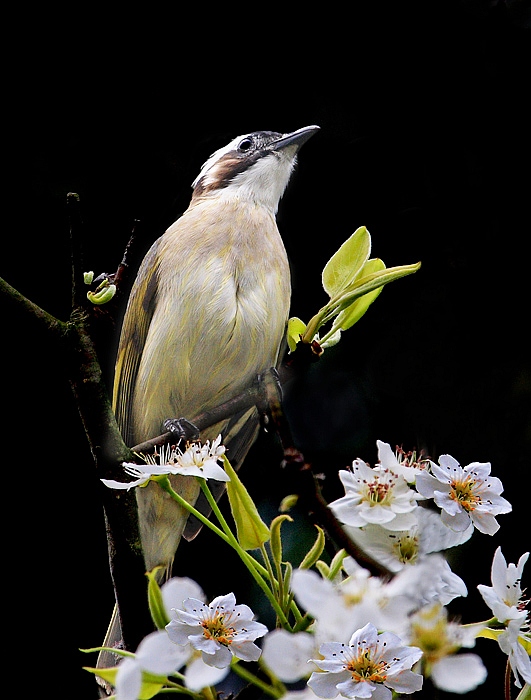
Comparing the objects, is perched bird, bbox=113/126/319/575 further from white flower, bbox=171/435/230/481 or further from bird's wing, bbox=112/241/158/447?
white flower, bbox=171/435/230/481

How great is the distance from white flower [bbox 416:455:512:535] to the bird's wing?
47cm

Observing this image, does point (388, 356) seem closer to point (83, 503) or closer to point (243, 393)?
point (243, 393)

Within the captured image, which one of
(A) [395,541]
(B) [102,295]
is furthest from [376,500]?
(B) [102,295]

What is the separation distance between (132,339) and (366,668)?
1.88ft

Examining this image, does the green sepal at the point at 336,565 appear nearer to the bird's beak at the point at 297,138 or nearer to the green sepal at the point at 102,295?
the green sepal at the point at 102,295

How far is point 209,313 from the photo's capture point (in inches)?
33.8

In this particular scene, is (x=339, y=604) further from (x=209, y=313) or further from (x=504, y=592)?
(x=209, y=313)

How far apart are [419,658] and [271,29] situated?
0.74 m

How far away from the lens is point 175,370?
0.87 m

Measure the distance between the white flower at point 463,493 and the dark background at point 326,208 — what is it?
11.4 inches

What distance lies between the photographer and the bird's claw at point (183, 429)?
2.55 feet

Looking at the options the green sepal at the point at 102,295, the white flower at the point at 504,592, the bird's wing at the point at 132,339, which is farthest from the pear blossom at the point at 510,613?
the bird's wing at the point at 132,339

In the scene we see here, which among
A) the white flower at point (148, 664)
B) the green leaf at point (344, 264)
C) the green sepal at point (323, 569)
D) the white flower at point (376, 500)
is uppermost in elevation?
the green leaf at point (344, 264)

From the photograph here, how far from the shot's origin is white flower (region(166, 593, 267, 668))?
41cm
